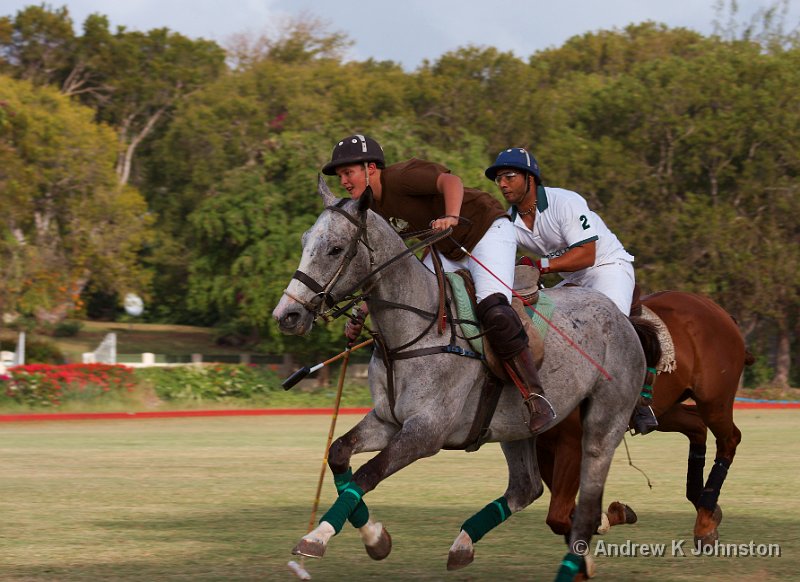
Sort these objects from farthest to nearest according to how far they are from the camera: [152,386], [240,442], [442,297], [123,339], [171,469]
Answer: [123,339] < [152,386] < [240,442] < [171,469] < [442,297]

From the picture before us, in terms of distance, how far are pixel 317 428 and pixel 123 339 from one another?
26.2 m

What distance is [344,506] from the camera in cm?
559

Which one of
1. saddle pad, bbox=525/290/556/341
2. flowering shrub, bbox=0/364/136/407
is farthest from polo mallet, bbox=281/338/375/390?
flowering shrub, bbox=0/364/136/407

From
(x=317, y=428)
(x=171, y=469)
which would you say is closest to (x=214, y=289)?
(x=317, y=428)

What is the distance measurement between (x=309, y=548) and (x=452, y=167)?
31.9m

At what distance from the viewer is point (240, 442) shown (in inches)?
714

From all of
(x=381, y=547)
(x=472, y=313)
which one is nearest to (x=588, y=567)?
(x=381, y=547)

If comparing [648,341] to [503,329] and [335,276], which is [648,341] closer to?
[503,329]

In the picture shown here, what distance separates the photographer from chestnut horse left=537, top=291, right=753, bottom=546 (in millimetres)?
7840

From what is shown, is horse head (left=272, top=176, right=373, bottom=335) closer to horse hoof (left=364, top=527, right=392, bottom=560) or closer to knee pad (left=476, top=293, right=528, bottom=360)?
knee pad (left=476, top=293, right=528, bottom=360)

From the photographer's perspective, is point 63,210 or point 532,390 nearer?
point 532,390

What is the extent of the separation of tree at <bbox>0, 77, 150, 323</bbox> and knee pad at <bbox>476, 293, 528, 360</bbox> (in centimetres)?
3028

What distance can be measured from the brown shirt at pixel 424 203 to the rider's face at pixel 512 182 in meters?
0.52

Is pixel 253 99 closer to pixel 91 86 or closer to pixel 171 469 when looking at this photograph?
pixel 91 86
